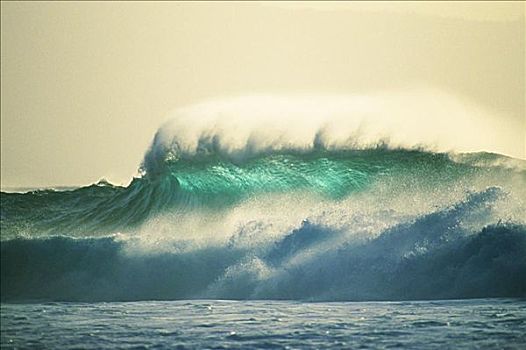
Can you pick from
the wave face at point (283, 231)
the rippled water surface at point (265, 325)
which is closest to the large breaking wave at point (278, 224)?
the wave face at point (283, 231)

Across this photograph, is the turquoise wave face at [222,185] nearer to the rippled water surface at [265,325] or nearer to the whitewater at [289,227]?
the whitewater at [289,227]

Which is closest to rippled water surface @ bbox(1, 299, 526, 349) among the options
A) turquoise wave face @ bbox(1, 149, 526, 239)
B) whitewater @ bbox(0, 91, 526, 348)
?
whitewater @ bbox(0, 91, 526, 348)

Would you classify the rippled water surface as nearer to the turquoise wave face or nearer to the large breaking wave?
the large breaking wave

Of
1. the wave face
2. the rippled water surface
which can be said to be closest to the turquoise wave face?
the wave face

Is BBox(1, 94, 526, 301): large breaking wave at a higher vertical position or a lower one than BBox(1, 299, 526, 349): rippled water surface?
higher

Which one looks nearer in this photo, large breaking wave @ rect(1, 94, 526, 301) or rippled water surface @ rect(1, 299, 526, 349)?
rippled water surface @ rect(1, 299, 526, 349)

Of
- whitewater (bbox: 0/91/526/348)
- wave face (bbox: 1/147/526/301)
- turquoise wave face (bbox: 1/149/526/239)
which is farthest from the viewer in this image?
turquoise wave face (bbox: 1/149/526/239)

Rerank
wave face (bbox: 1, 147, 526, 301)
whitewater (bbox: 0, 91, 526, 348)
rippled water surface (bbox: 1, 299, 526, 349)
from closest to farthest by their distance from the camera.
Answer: rippled water surface (bbox: 1, 299, 526, 349), whitewater (bbox: 0, 91, 526, 348), wave face (bbox: 1, 147, 526, 301)

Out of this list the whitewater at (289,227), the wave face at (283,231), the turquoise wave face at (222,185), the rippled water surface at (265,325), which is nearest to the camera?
the rippled water surface at (265,325)

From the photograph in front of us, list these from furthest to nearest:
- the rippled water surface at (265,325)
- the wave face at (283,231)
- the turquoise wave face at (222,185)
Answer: the turquoise wave face at (222,185) → the wave face at (283,231) → the rippled water surface at (265,325)

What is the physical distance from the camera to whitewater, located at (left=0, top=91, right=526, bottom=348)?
5.46 metres

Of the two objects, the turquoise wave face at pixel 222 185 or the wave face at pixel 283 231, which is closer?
the wave face at pixel 283 231

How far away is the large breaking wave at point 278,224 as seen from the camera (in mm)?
5602

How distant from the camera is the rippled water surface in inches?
195
